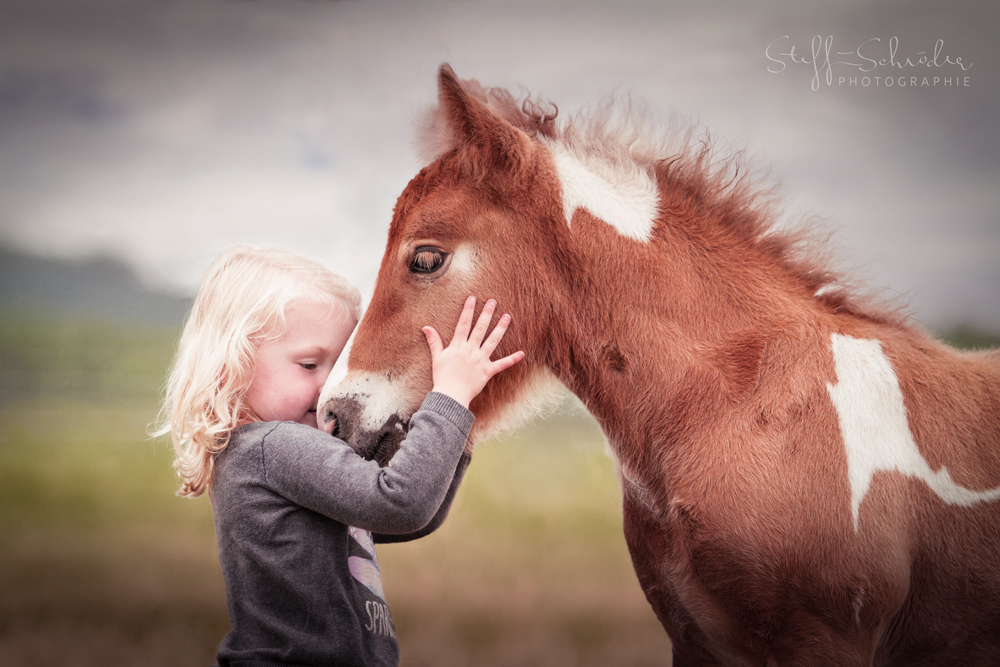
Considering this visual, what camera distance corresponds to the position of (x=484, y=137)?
110 centimetres

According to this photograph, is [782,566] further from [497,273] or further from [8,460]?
[8,460]

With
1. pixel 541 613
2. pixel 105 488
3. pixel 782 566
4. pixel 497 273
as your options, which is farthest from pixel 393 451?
pixel 105 488

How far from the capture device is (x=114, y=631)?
2029 mm

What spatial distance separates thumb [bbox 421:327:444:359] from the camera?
1.07 m

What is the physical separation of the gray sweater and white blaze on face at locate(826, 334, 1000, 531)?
1.92ft

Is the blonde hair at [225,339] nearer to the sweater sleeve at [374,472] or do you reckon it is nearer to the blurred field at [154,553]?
the sweater sleeve at [374,472]

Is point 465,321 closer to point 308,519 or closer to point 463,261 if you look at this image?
point 463,261

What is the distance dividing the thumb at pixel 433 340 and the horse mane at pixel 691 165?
13.2 inches

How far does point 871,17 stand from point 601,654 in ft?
7.32

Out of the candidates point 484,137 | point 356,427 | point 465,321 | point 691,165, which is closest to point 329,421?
point 356,427

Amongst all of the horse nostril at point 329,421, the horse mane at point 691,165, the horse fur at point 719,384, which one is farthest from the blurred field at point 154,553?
the horse nostril at point 329,421

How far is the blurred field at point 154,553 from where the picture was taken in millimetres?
2043

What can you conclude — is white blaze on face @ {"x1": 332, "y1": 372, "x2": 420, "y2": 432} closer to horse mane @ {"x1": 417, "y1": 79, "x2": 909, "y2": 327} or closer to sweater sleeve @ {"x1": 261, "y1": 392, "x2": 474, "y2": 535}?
sweater sleeve @ {"x1": 261, "y1": 392, "x2": 474, "y2": 535}

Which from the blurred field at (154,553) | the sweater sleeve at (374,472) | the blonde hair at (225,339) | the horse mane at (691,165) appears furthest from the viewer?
the blurred field at (154,553)
